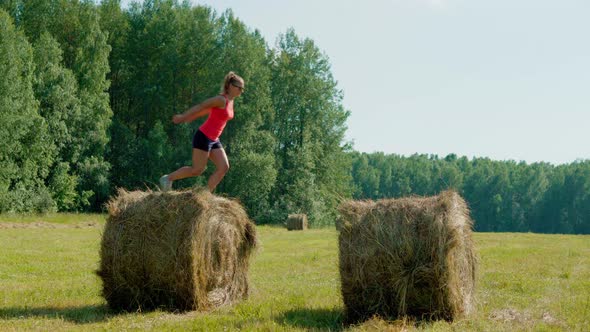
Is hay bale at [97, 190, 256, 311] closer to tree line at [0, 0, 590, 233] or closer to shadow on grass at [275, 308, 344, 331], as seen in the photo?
shadow on grass at [275, 308, 344, 331]

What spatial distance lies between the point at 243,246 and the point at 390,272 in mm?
3008

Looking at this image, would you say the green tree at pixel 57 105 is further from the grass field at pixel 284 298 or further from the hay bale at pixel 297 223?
the grass field at pixel 284 298

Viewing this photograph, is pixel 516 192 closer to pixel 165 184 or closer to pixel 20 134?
pixel 20 134

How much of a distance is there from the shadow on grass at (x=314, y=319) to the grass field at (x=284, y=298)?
0.01m

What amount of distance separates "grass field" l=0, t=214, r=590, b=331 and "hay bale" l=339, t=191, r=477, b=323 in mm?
317

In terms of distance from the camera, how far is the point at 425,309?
24.3 ft

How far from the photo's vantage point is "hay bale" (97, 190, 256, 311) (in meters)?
8.27

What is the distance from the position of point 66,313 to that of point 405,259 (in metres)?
4.45

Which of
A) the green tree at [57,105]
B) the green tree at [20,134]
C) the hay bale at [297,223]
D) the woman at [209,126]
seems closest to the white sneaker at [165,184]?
the woman at [209,126]

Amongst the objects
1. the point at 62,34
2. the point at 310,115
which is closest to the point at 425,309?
the point at 62,34

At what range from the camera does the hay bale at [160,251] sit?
326 inches

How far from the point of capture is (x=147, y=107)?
47469 millimetres

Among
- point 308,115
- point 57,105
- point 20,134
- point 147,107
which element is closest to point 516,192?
point 308,115

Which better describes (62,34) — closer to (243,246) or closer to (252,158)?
(252,158)
